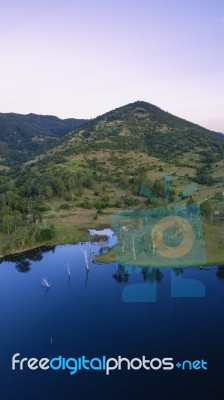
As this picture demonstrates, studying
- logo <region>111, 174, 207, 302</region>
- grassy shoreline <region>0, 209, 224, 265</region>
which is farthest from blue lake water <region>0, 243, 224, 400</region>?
grassy shoreline <region>0, 209, 224, 265</region>

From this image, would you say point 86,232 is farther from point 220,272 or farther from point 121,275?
point 220,272

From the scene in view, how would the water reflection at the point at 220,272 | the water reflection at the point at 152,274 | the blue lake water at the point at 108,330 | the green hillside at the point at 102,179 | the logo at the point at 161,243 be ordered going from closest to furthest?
the blue lake water at the point at 108,330 < the logo at the point at 161,243 < the water reflection at the point at 152,274 < the water reflection at the point at 220,272 < the green hillside at the point at 102,179

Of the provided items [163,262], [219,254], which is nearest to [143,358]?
[163,262]

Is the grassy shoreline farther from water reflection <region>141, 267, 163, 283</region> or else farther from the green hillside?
water reflection <region>141, 267, 163, 283</region>

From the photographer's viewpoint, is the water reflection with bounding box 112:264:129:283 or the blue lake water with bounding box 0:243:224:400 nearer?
the blue lake water with bounding box 0:243:224:400

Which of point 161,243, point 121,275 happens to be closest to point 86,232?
point 161,243

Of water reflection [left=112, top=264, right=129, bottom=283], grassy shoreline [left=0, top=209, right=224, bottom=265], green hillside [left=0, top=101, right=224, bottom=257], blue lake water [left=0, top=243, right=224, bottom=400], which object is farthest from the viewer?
green hillside [left=0, top=101, right=224, bottom=257]

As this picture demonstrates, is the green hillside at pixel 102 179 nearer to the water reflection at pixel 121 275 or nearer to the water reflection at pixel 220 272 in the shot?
the water reflection at pixel 220 272

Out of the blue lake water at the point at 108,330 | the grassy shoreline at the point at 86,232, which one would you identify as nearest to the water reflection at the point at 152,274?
the blue lake water at the point at 108,330

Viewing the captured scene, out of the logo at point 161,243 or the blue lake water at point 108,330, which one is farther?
the logo at point 161,243

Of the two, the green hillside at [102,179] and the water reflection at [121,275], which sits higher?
the green hillside at [102,179]

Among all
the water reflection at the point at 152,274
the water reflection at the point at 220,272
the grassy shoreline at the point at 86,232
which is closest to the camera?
the water reflection at the point at 152,274
